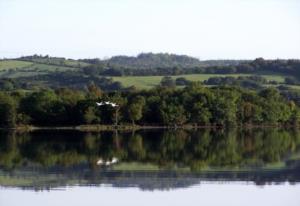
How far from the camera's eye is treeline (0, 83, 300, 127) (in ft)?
280

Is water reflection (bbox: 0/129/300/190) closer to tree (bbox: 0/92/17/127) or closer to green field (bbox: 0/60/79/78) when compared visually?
tree (bbox: 0/92/17/127)

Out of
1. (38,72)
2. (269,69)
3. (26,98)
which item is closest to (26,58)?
(38,72)

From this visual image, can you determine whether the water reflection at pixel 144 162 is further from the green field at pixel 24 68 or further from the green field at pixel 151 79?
the green field at pixel 24 68

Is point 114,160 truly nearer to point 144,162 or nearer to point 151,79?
point 144,162

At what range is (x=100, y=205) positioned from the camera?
26281mm

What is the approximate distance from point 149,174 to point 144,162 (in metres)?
6.01

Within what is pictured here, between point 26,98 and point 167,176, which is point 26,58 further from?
point 167,176

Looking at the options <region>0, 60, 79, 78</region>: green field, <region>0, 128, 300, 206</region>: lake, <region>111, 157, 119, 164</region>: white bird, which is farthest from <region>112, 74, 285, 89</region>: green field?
<region>111, 157, 119, 164</region>: white bird

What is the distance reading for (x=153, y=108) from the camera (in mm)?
88875

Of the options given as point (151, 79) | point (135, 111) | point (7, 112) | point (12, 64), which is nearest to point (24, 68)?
point (12, 64)

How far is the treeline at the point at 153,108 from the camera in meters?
85.2

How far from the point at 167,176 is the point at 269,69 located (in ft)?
325

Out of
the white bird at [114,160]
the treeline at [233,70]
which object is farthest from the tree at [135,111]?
the treeline at [233,70]

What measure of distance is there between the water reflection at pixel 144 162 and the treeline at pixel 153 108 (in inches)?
1046
